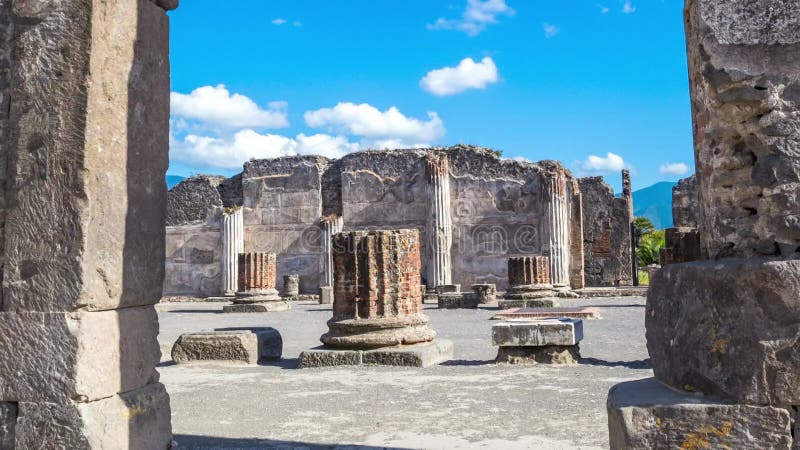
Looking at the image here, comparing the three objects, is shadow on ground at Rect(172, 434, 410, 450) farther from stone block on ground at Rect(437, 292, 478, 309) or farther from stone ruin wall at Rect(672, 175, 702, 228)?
stone ruin wall at Rect(672, 175, 702, 228)

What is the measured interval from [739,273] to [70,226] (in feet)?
8.68

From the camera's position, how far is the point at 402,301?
27.0 feet

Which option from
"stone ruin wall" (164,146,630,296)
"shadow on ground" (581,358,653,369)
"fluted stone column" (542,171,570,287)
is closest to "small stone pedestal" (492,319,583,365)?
"shadow on ground" (581,358,653,369)

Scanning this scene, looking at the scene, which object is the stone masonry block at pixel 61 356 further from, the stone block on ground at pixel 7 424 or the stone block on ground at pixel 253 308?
the stone block on ground at pixel 253 308

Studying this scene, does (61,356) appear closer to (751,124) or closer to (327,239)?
(751,124)

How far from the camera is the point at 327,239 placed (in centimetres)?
2183

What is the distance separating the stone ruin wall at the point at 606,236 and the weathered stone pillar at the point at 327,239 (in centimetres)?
1023

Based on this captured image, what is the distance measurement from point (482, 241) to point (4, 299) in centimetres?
1826

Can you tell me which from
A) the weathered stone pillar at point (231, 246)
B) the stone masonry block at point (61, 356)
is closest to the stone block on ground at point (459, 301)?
the weathered stone pillar at point (231, 246)

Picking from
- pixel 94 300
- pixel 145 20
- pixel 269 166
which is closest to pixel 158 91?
pixel 145 20

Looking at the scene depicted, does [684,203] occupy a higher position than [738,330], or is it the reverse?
[684,203]

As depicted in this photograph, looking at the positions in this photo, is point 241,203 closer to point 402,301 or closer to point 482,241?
point 482,241

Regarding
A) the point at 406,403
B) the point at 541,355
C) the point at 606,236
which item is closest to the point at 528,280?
the point at 541,355

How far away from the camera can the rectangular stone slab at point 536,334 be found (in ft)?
23.9
